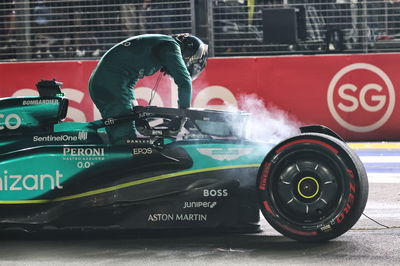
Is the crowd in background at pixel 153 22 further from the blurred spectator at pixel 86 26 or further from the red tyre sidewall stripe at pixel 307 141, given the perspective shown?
the red tyre sidewall stripe at pixel 307 141

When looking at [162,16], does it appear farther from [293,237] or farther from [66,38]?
[293,237]

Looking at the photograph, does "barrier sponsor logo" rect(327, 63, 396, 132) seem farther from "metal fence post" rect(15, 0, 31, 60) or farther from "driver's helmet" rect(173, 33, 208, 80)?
"driver's helmet" rect(173, 33, 208, 80)

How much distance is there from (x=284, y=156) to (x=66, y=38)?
8.36m

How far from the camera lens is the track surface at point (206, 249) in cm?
507

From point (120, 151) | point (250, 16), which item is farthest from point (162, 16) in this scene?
point (120, 151)

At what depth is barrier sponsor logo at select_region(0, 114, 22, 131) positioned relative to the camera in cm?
570

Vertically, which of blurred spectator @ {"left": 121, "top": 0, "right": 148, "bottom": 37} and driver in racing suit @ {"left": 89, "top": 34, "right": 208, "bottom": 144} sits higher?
blurred spectator @ {"left": 121, "top": 0, "right": 148, "bottom": 37}

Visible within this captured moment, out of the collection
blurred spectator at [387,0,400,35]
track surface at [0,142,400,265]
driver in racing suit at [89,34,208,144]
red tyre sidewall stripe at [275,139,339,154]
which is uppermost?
blurred spectator at [387,0,400,35]

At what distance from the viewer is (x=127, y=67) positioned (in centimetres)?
588

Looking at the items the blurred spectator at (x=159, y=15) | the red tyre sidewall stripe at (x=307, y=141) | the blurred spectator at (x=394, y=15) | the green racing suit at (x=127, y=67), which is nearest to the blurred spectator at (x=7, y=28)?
the blurred spectator at (x=159, y=15)

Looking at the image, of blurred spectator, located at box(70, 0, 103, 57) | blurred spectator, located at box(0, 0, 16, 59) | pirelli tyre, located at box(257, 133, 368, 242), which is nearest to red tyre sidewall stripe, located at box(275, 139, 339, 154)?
pirelli tyre, located at box(257, 133, 368, 242)

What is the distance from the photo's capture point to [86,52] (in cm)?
1306

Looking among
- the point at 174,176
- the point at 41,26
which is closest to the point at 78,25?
the point at 41,26

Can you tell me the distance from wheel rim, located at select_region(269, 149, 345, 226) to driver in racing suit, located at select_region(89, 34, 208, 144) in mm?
859
